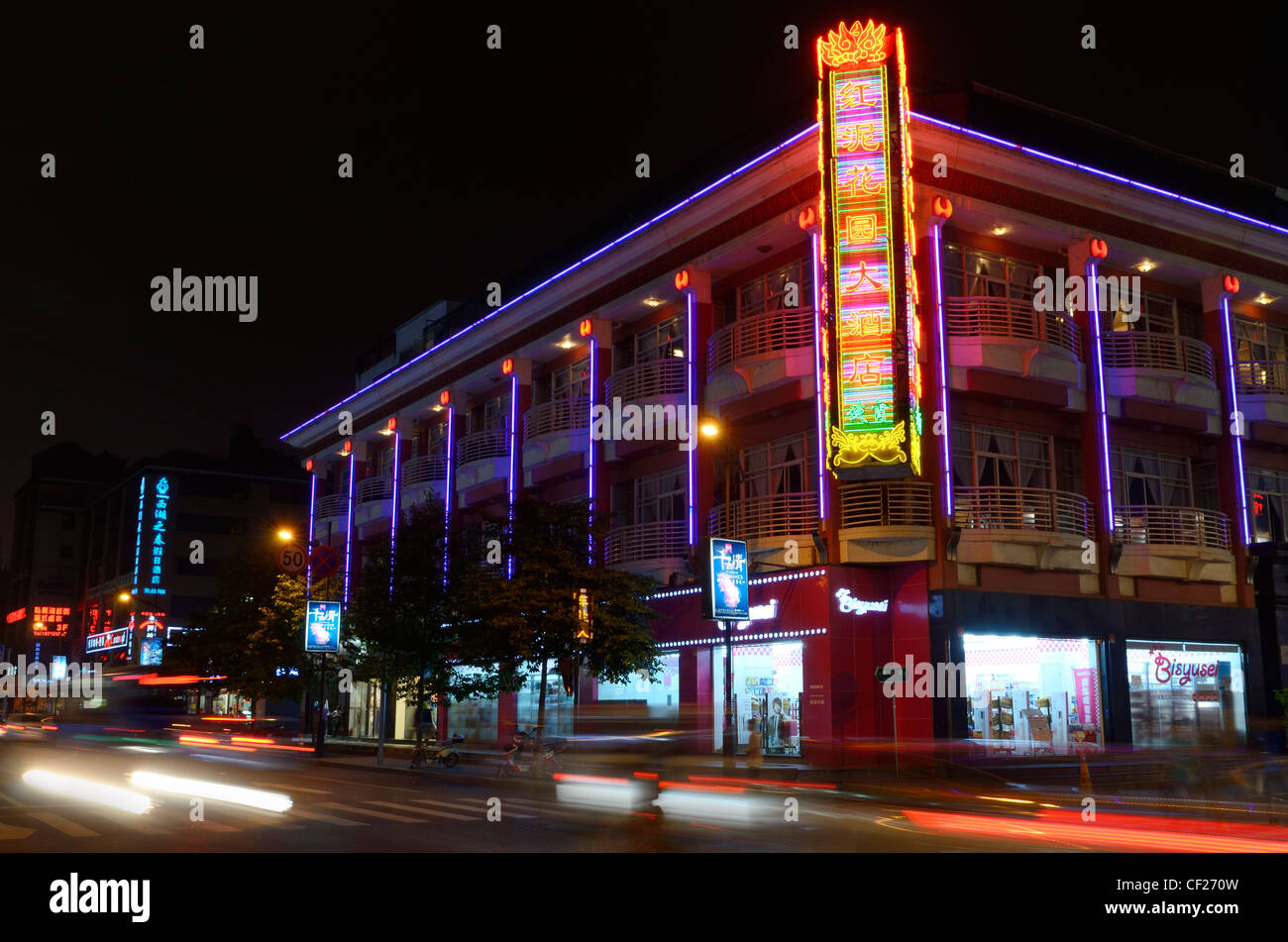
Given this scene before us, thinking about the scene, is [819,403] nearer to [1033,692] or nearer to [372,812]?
[1033,692]

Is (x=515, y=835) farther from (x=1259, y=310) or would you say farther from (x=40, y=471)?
(x=40, y=471)

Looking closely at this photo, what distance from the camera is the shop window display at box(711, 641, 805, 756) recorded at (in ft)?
99.3

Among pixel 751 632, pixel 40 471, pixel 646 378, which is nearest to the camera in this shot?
pixel 751 632

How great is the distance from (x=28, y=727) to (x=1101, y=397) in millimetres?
64645

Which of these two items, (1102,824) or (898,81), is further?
(898,81)

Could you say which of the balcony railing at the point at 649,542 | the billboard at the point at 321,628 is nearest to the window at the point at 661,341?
the balcony railing at the point at 649,542

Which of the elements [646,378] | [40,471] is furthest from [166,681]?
[40,471]

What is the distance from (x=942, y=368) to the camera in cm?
2956

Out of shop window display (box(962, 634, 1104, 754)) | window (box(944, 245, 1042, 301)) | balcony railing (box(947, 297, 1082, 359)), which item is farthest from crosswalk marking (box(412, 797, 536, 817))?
window (box(944, 245, 1042, 301))

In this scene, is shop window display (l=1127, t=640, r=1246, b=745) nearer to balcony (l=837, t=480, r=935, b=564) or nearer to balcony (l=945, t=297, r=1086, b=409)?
balcony (l=837, t=480, r=935, b=564)

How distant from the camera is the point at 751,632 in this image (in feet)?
104

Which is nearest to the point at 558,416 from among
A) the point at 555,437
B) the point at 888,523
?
the point at 555,437

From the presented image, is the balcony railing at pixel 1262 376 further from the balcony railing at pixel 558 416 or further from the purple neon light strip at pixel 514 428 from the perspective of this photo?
the purple neon light strip at pixel 514 428
